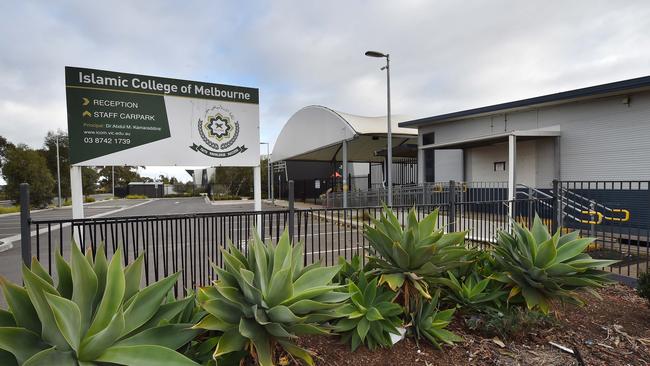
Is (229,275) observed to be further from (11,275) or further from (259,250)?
(11,275)

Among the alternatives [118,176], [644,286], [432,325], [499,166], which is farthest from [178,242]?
[118,176]

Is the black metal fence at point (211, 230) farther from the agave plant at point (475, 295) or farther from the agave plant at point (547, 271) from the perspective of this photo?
the agave plant at point (547, 271)

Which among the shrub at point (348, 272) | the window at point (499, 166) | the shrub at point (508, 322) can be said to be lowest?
the shrub at point (508, 322)

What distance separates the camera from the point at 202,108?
5844 mm

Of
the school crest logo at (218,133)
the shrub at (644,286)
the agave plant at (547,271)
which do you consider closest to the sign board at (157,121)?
the school crest logo at (218,133)

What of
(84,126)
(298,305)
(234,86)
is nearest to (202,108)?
(234,86)

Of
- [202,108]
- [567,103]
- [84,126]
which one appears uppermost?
[567,103]

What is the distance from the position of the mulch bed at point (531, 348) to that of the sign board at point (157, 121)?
13.1ft

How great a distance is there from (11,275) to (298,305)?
8023 millimetres

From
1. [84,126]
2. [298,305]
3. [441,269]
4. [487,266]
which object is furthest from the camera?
[84,126]

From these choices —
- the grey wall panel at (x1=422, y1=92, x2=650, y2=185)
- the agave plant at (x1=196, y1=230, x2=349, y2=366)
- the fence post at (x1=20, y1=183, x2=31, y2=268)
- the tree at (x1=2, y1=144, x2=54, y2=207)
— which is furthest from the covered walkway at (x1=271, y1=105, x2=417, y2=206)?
the tree at (x1=2, y1=144, x2=54, y2=207)

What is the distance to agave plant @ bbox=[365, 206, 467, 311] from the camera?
10.4ft

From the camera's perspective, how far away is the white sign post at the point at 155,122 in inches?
193

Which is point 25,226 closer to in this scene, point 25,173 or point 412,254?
point 412,254
